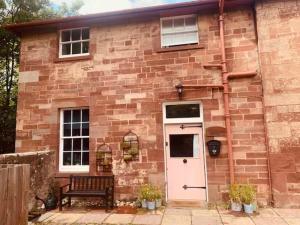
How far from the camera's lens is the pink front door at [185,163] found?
304 inches

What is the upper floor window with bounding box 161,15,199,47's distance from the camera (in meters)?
8.35

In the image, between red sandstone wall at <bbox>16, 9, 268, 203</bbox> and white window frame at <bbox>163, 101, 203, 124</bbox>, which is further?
white window frame at <bbox>163, 101, 203, 124</bbox>

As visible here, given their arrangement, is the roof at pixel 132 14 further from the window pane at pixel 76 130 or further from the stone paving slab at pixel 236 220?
the stone paving slab at pixel 236 220

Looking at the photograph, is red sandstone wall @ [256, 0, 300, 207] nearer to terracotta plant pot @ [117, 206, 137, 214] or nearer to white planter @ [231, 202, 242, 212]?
white planter @ [231, 202, 242, 212]

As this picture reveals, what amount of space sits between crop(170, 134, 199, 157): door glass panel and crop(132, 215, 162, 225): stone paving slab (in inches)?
79.4

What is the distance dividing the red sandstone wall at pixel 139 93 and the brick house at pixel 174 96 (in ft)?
0.10

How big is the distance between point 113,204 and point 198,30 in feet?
18.4

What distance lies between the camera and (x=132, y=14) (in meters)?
8.45

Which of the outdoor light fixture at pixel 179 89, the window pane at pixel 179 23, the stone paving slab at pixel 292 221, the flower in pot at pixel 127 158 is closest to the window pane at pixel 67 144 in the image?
the flower in pot at pixel 127 158

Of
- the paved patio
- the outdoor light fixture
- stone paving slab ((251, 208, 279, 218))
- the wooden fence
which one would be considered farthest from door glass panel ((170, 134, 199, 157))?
the wooden fence

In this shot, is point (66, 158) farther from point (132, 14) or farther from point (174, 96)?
point (132, 14)

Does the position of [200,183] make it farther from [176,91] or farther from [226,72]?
[226,72]

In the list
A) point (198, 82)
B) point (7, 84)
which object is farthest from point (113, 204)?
point (7, 84)

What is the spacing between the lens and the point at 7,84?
15.0 metres
